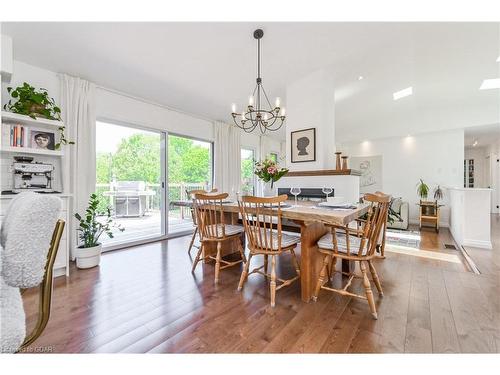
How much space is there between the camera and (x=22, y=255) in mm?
721

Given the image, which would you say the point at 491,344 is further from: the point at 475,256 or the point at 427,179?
the point at 427,179

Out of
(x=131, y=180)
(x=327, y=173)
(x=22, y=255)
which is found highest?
(x=327, y=173)

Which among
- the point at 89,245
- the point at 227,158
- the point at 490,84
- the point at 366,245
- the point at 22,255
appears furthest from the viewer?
the point at 227,158

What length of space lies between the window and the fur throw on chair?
4.96 meters

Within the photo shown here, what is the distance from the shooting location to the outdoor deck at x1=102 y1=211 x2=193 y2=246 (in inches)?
141

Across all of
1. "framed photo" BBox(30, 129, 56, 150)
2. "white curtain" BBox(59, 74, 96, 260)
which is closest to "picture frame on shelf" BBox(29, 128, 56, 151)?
"framed photo" BBox(30, 129, 56, 150)

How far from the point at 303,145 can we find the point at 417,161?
3.99 meters

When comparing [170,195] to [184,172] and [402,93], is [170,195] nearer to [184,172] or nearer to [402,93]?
[184,172]

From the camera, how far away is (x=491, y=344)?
1.30 m

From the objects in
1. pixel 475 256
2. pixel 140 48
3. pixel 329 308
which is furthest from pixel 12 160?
pixel 475 256

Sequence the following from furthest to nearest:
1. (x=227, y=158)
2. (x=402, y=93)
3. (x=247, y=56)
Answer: (x=227, y=158), (x=402, y=93), (x=247, y=56)

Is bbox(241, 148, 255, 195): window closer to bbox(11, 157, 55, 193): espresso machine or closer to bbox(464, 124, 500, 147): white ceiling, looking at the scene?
bbox(11, 157, 55, 193): espresso machine

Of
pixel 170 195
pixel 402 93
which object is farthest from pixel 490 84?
pixel 170 195
